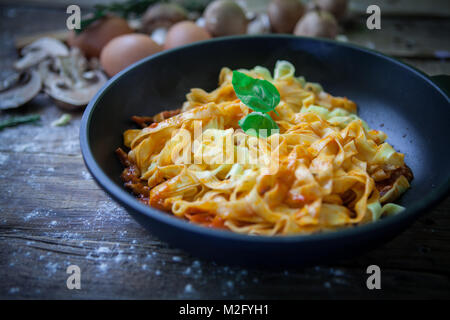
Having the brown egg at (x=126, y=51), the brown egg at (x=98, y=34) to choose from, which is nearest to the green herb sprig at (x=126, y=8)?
the brown egg at (x=98, y=34)

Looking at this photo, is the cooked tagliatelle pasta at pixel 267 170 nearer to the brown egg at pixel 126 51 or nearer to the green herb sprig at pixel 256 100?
the green herb sprig at pixel 256 100

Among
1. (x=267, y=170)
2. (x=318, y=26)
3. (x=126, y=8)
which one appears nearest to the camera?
(x=267, y=170)

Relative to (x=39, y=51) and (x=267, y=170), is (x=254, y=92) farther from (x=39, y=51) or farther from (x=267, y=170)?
(x=39, y=51)

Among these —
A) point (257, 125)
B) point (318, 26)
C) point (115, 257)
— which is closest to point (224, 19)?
point (318, 26)

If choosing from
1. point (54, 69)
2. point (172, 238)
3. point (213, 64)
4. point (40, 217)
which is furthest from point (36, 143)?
point (172, 238)

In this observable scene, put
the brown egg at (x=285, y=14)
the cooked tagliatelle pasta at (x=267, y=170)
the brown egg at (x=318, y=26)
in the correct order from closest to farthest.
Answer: the cooked tagliatelle pasta at (x=267, y=170) < the brown egg at (x=318, y=26) < the brown egg at (x=285, y=14)

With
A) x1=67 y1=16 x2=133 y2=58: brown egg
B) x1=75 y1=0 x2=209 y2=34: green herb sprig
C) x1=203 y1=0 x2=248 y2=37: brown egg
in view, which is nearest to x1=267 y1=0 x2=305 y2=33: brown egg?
x1=203 y1=0 x2=248 y2=37: brown egg
